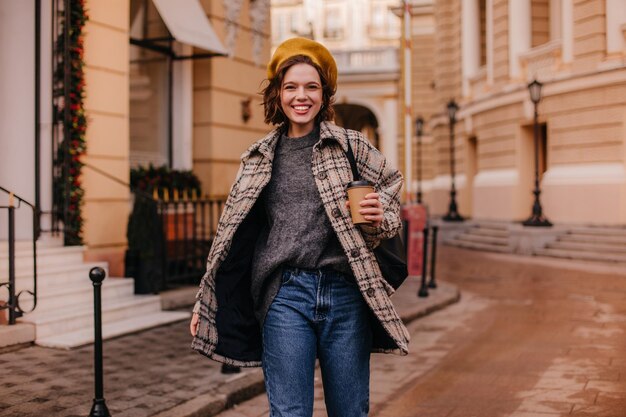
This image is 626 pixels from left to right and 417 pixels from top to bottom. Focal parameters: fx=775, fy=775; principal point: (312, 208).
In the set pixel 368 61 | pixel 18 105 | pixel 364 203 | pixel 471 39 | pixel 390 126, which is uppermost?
pixel 368 61

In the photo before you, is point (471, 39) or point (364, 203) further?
point (471, 39)

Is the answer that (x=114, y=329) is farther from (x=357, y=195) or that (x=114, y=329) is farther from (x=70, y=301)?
(x=357, y=195)

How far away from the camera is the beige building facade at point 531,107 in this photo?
2034 cm

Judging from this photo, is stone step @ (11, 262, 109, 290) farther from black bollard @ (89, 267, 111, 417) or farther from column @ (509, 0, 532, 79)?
column @ (509, 0, 532, 79)

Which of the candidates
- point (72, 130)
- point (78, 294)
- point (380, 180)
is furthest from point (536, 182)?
point (380, 180)

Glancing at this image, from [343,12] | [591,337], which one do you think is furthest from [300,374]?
[343,12]

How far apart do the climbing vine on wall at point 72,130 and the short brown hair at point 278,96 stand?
233 inches

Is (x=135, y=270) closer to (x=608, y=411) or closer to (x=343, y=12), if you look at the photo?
(x=608, y=411)

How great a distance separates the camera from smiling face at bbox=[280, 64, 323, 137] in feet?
10.5

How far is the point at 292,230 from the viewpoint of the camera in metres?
3.09

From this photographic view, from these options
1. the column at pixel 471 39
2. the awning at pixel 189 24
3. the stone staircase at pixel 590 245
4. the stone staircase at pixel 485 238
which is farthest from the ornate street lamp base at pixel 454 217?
the awning at pixel 189 24

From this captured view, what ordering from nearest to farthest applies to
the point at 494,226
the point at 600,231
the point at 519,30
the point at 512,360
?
the point at 512,360, the point at 600,231, the point at 494,226, the point at 519,30

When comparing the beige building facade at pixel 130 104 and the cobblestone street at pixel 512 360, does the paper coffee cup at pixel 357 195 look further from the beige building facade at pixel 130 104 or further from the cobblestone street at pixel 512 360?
the beige building facade at pixel 130 104

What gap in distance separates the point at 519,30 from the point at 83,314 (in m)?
19.6
